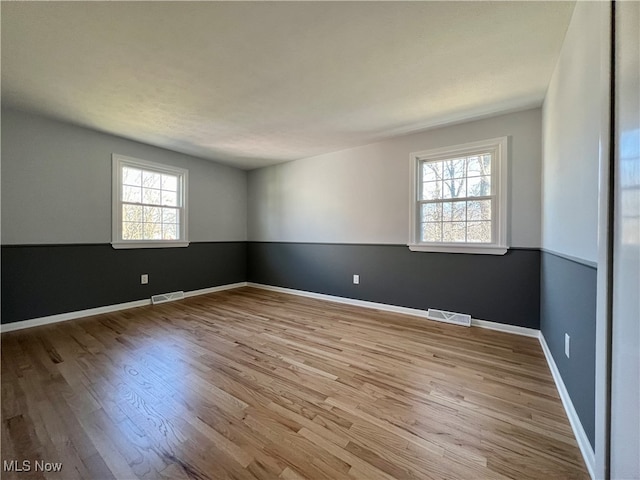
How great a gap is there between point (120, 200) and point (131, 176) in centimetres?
40

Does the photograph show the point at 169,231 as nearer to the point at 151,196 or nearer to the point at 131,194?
the point at 151,196

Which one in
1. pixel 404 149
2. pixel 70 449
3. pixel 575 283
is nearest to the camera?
pixel 70 449

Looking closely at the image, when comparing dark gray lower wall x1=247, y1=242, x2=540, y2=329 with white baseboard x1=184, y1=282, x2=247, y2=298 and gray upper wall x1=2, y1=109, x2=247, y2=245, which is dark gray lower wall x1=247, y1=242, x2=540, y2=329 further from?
gray upper wall x1=2, y1=109, x2=247, y2=245

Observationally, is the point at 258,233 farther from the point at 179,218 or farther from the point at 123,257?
the point at 123,257

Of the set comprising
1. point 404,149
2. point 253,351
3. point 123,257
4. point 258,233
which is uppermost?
point 404,149

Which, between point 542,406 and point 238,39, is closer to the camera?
point 542,406

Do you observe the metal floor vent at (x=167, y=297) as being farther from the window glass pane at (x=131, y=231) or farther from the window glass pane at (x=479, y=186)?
the window glass pane at (x=479, y=186)

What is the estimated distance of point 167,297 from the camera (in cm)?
388

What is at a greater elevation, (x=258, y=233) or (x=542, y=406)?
(x=258, y=233)

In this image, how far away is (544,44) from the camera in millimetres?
1693

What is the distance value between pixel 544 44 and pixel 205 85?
8.34 ft

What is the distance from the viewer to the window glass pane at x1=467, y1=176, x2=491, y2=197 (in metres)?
2.84

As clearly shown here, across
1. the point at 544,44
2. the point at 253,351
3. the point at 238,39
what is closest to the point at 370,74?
the point at 238,39

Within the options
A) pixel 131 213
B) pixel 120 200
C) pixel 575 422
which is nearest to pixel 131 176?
pixel 120 200
